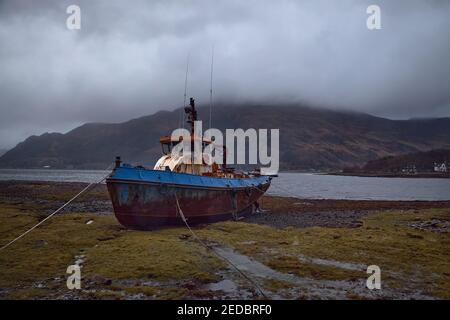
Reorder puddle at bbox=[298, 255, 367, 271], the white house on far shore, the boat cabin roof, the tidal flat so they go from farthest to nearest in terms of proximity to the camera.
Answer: the white house on far shore, the boat cabin roof, puddle at bbox=[298, 255, 367, 271], the tidal flat

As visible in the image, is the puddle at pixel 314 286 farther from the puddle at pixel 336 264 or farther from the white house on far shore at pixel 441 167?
the white house on far shore at pixel 441 167

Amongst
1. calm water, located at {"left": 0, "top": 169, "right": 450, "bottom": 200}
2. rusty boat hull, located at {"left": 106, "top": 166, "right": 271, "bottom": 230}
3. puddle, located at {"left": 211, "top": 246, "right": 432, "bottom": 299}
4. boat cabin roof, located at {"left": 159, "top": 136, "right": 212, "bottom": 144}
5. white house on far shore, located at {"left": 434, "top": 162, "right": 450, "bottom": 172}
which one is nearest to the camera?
puddle, located at {"left": 211, "top": 246, "right": 432, "bottom": 299}

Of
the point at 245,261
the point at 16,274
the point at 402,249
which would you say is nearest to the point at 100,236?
the point at 16,274

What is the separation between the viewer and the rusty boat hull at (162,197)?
16.6 metres

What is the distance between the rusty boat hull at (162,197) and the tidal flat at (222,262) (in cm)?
75

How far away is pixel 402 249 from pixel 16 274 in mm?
14522

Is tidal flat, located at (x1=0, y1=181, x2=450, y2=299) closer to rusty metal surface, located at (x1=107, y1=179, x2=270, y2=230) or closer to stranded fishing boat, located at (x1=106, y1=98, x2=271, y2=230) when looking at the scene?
rusty metal surface, located at (x1=107, y1=179, x2=270, y2=230)

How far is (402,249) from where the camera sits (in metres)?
14.4

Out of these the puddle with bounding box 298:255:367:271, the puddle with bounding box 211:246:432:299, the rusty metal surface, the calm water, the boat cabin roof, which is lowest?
the calm water

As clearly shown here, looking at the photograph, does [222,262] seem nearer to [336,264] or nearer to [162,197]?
[336,264]

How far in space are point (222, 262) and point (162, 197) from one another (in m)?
6.59

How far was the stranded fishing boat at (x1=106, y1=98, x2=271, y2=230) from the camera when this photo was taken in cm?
1662

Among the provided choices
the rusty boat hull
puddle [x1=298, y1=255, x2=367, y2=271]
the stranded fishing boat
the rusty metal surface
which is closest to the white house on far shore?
the stranded fishing boat
